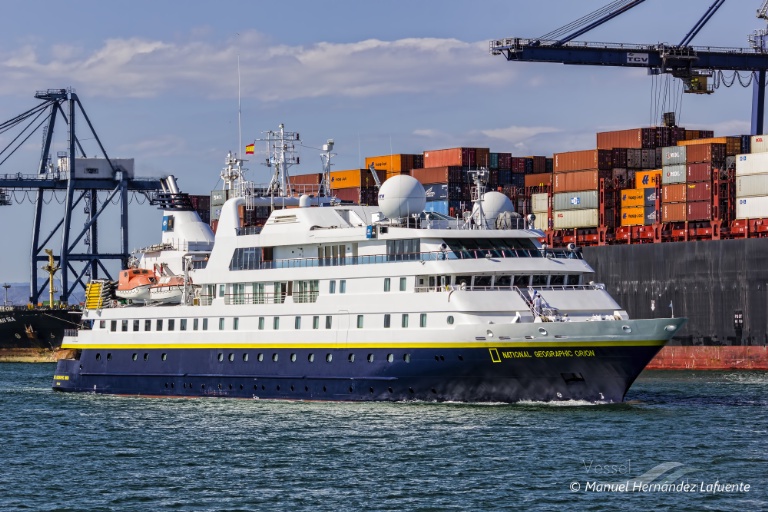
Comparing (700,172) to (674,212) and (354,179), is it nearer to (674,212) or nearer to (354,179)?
A: (674,212)

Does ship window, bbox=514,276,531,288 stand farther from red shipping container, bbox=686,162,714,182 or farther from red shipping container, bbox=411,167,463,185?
red shipping container, bbox=411,167,463,185

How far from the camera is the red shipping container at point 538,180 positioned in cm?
8156

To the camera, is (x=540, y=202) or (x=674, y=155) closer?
(x=674, y=155)

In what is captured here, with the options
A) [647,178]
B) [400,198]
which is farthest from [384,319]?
[647,178]

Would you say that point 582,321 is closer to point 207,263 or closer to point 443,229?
point 443,229

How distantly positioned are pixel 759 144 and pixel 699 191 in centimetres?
425

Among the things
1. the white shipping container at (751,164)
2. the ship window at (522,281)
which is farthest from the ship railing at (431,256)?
the white shipping container at (751,164)

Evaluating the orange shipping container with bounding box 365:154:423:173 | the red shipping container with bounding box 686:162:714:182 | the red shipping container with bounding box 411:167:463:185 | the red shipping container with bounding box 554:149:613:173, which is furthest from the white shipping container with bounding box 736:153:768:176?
the orange shipping container with bounding box 365:154:423:173

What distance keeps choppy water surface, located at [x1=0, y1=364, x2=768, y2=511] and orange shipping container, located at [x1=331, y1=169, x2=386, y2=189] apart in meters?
34.5

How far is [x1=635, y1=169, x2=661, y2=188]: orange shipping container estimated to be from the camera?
2884 inches

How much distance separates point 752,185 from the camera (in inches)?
2665

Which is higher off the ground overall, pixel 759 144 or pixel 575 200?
pixel 759 144

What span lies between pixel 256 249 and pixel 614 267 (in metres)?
31.5

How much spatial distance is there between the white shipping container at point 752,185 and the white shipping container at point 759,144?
1.53 meters
